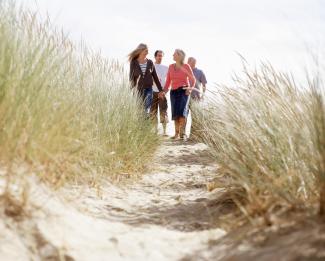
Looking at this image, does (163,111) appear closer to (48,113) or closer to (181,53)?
(181,53)

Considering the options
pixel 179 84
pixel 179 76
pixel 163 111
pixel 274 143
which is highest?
pixel 179 76

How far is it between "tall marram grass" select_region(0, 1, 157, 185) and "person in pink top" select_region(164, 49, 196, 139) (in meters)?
2.94

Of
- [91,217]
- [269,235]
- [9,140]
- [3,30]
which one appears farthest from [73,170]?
[269,235]

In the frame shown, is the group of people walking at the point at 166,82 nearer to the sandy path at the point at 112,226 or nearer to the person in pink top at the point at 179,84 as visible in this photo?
the person in pink top at the point at 179,84

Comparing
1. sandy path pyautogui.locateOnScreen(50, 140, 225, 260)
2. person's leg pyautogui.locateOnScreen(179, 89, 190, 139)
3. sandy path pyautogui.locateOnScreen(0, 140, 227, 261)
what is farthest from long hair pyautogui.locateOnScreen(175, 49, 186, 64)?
sandy path pyautogui.locateOnScreen(0, 140, 227, 261)

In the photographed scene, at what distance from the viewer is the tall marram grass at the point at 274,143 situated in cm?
177

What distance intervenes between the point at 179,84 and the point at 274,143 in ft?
13.9

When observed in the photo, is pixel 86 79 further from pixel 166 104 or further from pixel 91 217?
pixel 166 104

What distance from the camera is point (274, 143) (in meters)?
2.25

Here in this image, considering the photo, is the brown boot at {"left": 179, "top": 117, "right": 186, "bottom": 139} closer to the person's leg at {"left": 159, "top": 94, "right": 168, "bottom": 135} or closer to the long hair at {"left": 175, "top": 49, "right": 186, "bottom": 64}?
the person's leg at {"left": 159, "top": 94, "right": 168, "bottom": 135}

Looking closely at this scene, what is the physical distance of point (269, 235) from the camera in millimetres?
1588

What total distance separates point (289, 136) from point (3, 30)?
1.38 m

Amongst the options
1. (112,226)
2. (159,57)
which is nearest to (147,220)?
(112,226)

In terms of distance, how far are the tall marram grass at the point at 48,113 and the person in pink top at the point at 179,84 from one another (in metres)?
2.94
